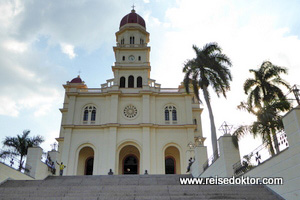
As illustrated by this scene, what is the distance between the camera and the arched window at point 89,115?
2970 cm

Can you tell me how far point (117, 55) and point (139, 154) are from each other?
13.0 metres

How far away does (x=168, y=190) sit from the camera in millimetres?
9594

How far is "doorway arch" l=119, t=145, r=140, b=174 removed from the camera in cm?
2983

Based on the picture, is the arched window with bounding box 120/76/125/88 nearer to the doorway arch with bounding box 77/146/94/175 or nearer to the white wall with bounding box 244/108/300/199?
the doorway arch with bounding box 77/146/94/175

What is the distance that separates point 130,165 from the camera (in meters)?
30.1

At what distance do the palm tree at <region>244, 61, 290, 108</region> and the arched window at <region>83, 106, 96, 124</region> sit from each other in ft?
58.2

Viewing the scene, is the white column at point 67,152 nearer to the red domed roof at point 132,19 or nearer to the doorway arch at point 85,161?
the doorway arch at point 85,161

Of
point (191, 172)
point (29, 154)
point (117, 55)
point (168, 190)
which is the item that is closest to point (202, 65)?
point (191, 172)

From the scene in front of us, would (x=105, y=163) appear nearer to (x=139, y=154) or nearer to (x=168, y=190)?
(x=139, y=154)

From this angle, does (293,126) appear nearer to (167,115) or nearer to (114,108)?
(167,115)

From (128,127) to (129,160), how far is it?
4.26 meters

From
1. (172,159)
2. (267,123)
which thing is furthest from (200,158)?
(172,159)

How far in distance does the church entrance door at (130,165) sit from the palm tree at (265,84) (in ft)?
53.1

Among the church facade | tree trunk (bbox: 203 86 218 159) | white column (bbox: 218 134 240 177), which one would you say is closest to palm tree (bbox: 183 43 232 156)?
tree trunk (bbox: 203 86 218 159)
